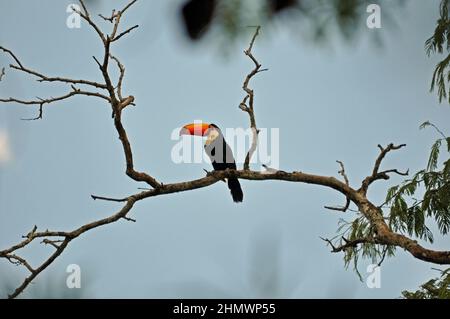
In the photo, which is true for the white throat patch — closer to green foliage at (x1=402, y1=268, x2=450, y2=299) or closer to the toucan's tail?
the toucan's tail

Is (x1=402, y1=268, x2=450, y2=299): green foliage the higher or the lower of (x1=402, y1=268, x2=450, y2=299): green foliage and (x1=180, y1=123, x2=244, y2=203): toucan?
the lower

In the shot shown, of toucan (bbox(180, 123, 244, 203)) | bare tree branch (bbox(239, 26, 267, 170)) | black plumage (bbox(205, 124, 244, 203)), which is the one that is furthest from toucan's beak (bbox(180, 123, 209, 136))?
bare tree branch (bbox(239, 26, 267, 170))

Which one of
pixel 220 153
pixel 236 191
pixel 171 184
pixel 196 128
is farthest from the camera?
pixel 196 128

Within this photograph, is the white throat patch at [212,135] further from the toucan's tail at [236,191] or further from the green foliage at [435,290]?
the green foliage at [435,290]

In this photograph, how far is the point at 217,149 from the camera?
5473 millimetres

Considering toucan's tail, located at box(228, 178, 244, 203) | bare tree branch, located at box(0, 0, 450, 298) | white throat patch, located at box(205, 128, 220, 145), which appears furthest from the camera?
white throat patch, located at box(205, 128, 220, 145)

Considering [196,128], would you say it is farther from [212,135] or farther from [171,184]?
[171,184]

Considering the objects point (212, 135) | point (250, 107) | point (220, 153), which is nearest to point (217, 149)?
point (220, 153)

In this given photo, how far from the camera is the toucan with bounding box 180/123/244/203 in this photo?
15.9 feet

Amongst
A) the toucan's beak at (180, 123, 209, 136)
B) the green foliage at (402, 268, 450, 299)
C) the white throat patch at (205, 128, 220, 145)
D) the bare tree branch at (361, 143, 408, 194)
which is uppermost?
the toucan's beak at (180, 123, 209, 136)

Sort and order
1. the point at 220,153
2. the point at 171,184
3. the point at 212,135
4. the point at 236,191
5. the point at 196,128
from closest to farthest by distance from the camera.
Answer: the point at 171,184 < the point at 236,191 < the point at 220,153 < the point at 212,135 < the point at 196,128

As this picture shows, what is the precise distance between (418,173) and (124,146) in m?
1.77
